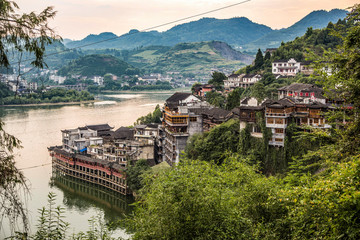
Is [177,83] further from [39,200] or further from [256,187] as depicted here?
[256,187]

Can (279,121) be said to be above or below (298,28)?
below

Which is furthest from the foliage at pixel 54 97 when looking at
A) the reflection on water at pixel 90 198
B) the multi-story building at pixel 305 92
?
the multi-story building at pixel 305 92

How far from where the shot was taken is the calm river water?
39.7 feet

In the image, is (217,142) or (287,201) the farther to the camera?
(217,142)

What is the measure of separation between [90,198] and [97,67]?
60.4 m

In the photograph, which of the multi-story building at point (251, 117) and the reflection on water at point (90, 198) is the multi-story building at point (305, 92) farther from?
the reflection on water at point (90, 198)

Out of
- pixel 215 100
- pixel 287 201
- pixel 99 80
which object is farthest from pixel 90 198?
pixel 99 80

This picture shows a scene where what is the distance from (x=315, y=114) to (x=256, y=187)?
7088 millimetres

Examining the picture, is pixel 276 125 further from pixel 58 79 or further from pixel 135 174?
pixel 58 79

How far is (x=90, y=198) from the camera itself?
539 inches

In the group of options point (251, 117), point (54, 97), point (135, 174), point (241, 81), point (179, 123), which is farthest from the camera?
point (54, 97)

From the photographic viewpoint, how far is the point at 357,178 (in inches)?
117

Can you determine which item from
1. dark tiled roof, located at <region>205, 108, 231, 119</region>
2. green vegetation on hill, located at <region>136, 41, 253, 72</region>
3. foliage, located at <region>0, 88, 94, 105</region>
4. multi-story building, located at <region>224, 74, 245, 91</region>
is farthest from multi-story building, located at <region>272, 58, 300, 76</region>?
green vegetation on hill, located at <region>136, 41, 253, 72</region>

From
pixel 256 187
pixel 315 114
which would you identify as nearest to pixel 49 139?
pixel 315 114
